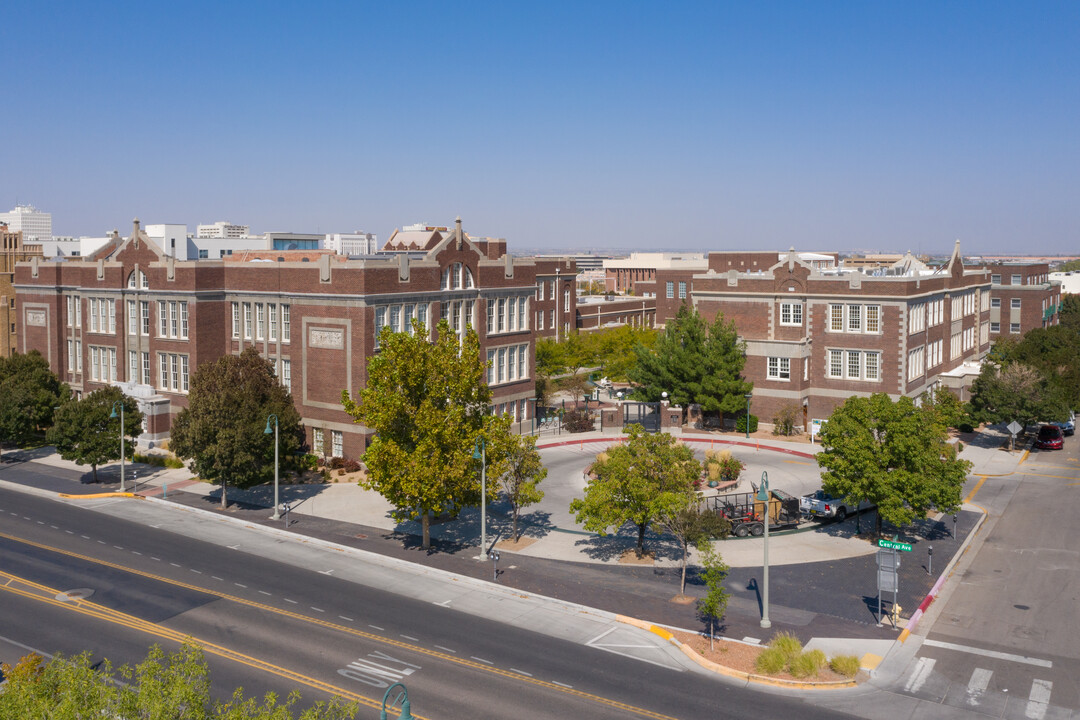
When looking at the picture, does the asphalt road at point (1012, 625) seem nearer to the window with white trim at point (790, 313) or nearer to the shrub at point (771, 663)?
the shrub at point (771, 663)

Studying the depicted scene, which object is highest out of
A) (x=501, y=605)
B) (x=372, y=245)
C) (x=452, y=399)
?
(x=372, y=245)

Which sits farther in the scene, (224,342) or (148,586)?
(224,342)

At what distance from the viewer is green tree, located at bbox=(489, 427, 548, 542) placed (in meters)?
38.7

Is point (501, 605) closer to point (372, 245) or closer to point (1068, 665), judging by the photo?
point (1068, 665)

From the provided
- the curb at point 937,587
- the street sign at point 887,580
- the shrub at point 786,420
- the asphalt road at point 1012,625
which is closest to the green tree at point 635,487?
the street sign at point 887,580

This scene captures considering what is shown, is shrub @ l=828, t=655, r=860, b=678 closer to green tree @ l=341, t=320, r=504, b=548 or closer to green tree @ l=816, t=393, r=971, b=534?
green tree @ l=816, t=393, r=971, b=534

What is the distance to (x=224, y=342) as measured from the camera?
61.1 metres

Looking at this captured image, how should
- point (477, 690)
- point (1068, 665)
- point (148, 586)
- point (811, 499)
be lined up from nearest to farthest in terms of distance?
point (477, 690) < point (1068, 665) < point (148, 586) < point (811, 499)

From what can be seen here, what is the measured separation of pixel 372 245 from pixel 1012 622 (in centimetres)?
11708

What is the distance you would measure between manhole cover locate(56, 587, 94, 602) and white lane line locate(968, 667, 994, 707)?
1191 inches

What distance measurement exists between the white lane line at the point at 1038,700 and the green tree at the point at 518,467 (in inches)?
782

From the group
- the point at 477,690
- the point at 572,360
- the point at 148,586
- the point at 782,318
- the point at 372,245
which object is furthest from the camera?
the point at 372,245

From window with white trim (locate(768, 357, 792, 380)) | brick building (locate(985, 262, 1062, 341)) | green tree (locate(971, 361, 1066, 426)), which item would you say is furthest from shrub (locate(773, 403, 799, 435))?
brick building (locate(985, 262, 1062, 341))

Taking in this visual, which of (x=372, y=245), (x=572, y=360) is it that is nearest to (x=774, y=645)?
(x=572, y=360)
